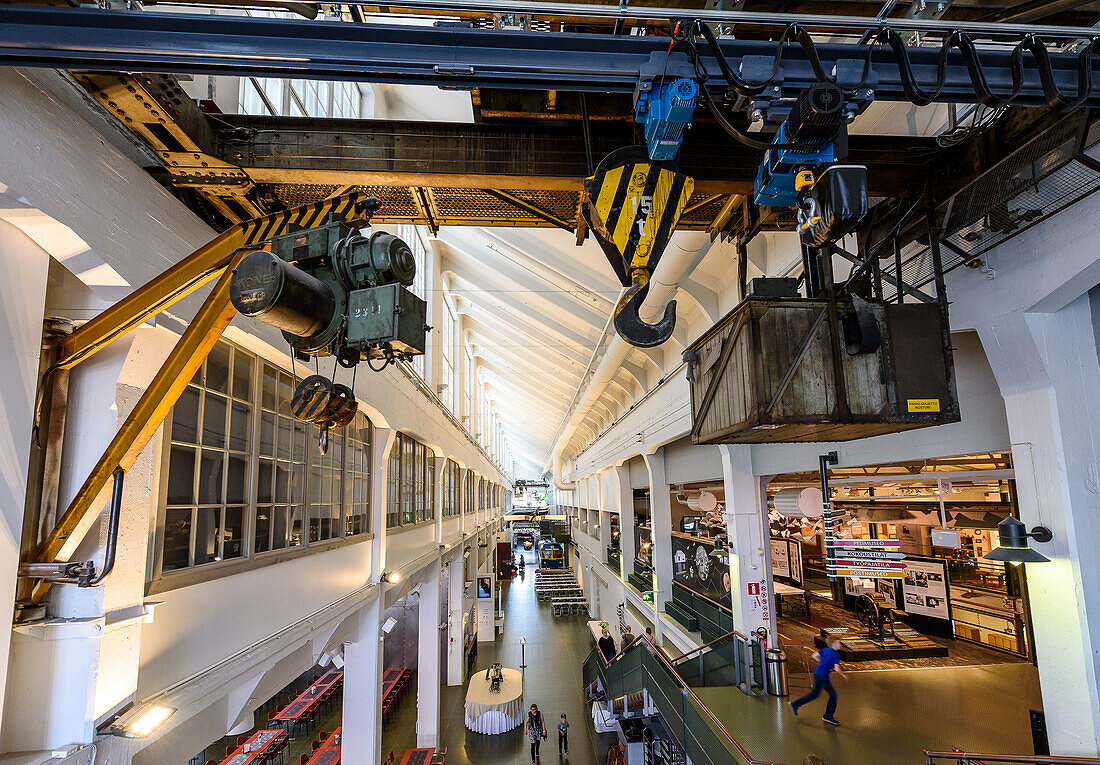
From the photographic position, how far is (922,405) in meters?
3.82

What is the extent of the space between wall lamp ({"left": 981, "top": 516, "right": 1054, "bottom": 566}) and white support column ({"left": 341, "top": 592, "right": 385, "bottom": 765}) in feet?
25.1

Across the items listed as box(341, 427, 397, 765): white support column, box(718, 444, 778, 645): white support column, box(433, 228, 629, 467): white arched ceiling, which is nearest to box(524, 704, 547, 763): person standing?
box(341, 427, 397, 765): white support column

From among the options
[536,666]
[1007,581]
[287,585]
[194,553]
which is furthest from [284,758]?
[1007,581]

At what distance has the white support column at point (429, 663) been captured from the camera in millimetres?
13397

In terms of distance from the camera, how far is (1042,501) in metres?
4.39

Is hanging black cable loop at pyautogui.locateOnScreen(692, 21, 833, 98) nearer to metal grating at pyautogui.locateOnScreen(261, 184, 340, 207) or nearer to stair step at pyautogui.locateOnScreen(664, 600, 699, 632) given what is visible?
metal grating at pyautogui.locateOnScreen(261, 184, 340, 207)

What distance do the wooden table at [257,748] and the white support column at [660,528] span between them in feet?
28.1

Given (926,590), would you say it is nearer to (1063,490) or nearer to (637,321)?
(1063,490)

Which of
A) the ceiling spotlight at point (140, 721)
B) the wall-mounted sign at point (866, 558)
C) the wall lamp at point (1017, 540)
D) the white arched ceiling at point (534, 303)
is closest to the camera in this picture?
the ceiling spotlight at point (140, 721)

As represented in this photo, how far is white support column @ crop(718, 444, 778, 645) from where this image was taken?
8.68 m

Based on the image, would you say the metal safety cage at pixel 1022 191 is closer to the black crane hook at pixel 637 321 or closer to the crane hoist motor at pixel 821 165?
the crane hoist motor at pixel 821 165

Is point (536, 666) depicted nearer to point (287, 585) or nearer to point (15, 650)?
point (287, 585)

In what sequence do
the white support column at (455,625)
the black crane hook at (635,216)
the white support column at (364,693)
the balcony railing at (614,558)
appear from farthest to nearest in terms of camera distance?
the balcony railing at (614,558) → the white support column at (455,625) → the white support column at (364,693) → the black crane hook at (635,216)

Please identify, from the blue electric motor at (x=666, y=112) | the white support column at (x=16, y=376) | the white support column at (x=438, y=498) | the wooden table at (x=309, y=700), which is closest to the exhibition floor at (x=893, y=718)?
the blue electric motor at (x=666, y=112)
